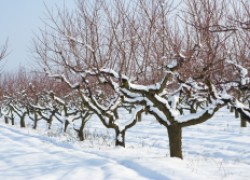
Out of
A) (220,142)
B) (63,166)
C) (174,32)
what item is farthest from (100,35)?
(220,142)

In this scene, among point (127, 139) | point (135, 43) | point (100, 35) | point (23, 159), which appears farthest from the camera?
point (127, 139)

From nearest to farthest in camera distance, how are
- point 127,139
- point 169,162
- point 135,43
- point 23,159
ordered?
point 169,162, point 23,159, point 135,43, point 127,139

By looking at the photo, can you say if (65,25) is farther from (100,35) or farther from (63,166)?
(63,166)

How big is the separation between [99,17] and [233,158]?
20.6ft

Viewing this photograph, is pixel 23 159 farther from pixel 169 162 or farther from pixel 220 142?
pixel 220 142

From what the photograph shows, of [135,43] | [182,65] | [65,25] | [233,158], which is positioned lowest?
[233,158]

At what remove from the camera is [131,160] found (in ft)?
29.2

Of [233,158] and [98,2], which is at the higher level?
[98,2]

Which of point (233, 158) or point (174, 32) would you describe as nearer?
point (174, 32)

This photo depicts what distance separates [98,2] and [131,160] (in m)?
5.06

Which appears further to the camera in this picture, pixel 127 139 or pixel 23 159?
pixel 127 139

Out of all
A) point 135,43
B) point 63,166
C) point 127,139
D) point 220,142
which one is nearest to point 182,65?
point 135,43

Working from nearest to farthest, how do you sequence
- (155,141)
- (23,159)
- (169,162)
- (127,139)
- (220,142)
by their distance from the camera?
1. (169,162)
2. (23,159)
3. (220,142)
4. (155,141)
5. (127,139)

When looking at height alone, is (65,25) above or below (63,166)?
above
